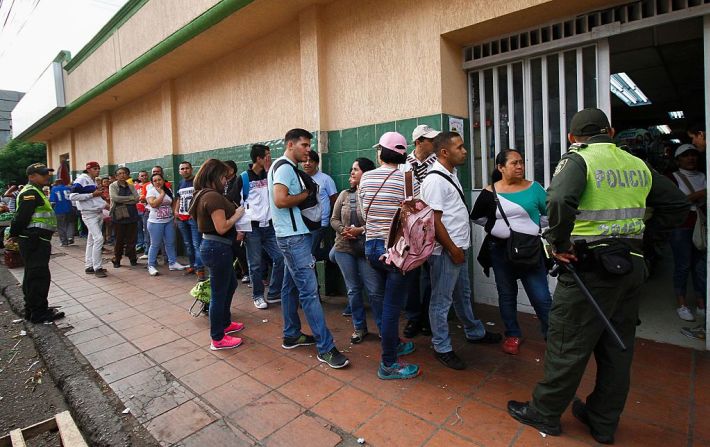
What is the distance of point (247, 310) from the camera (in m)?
4.87

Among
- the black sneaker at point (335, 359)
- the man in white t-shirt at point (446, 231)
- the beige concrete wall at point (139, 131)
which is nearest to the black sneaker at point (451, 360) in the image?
the man in white t-shirt at point (446, 231)

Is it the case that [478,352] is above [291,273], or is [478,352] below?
below

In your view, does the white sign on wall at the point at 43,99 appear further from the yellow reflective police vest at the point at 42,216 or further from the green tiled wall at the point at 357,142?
the green tiled wall at the point at 357,142

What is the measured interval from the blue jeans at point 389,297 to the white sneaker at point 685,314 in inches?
114

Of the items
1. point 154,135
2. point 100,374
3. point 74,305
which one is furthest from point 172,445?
point 154,135

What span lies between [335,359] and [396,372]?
516mm

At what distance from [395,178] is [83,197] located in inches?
248

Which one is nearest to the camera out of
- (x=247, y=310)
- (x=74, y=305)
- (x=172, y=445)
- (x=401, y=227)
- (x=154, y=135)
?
(x=172, y=445)

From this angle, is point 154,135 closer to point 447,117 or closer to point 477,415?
point 447,117

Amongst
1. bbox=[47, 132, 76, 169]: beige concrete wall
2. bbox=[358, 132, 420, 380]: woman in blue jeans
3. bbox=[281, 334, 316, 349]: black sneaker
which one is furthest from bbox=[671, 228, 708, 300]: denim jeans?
bbox=[47, 132, 76, 169]: beige concrete wall

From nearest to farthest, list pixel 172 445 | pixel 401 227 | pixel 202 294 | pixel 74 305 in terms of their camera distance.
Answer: pixel 172 445 → pixel 401 227 → pixel 202 294 → pixel 74 305

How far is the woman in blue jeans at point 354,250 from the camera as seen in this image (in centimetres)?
362

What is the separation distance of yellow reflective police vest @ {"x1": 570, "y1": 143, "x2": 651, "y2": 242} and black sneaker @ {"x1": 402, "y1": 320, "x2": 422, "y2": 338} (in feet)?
6.59

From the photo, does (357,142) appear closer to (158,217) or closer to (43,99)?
(158,217)
